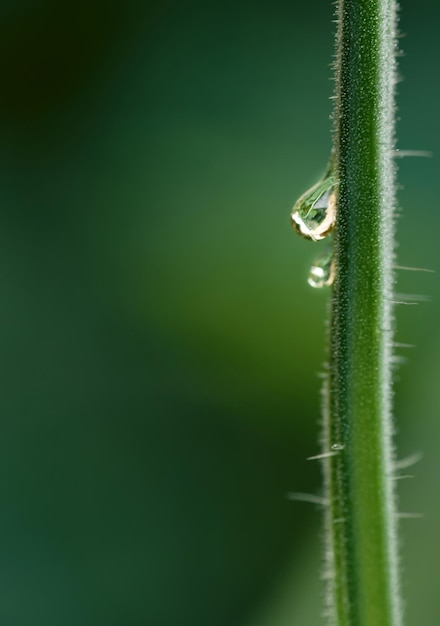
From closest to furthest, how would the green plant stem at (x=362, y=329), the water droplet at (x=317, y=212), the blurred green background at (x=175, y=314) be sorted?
the green plant stem at (x=362, y=329)
the water droplet at (x=317, y=212)
the blurred green background at (x=175, y=314)

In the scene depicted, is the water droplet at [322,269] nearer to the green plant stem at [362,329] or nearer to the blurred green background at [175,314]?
the green plant stem at [362,329]

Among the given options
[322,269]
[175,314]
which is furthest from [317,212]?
[175,314]

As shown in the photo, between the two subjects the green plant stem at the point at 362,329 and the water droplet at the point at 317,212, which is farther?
the water droplet at the point at 317,212

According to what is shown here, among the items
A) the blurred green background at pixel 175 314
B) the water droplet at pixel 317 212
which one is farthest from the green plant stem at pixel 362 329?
the blurred green background at pixel 175 314

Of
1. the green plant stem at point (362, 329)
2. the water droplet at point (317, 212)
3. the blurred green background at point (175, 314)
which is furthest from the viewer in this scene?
the blurred green background at point (175, 314)

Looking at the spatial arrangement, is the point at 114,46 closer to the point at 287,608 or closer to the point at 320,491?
the point at 320,491

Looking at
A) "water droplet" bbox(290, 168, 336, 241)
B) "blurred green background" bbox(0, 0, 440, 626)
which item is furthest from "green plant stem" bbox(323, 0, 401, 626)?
"blurred green background" bbox(0, 0, 440, 626)

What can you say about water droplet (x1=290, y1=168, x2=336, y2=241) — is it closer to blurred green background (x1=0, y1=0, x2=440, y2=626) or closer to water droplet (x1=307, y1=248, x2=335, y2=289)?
water droplet (x1=307, y1=248, x2=335, y2=289)
